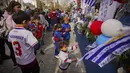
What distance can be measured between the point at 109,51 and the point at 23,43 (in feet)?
6.97

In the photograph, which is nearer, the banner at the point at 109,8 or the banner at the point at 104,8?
the banner at the point at 109,8

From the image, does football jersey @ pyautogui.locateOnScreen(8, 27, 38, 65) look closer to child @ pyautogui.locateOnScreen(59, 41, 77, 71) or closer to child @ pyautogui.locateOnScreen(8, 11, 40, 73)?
child @ pyautogui.locateOnScreen(8, 11, 40, 73)

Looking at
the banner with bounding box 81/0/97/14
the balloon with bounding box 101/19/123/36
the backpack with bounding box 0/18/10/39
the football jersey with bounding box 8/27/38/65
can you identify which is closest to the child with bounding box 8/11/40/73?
the football jersey with bounding box 8/27/38/65

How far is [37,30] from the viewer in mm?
10094

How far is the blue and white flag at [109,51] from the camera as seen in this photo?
2.32 m

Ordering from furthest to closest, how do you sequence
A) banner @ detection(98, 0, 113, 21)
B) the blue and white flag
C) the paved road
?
the paved road
banner @ detection(98, 0, 113, 21)
the blue and white flag

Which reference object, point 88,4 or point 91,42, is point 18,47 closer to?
point 91,42

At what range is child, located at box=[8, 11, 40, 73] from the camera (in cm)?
402

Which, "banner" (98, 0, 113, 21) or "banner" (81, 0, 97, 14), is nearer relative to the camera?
"banner" (98, 0, 113, 21)

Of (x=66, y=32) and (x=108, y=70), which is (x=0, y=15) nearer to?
(x=66, y=32)

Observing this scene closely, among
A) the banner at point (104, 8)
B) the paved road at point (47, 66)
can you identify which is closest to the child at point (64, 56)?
the paved road at point (47, 66)

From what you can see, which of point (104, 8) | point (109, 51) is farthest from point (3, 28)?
point (109, 51)

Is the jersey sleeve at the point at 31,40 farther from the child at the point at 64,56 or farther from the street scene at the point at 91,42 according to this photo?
the child at the point at 64,56

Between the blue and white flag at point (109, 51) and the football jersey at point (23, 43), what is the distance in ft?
5.89
